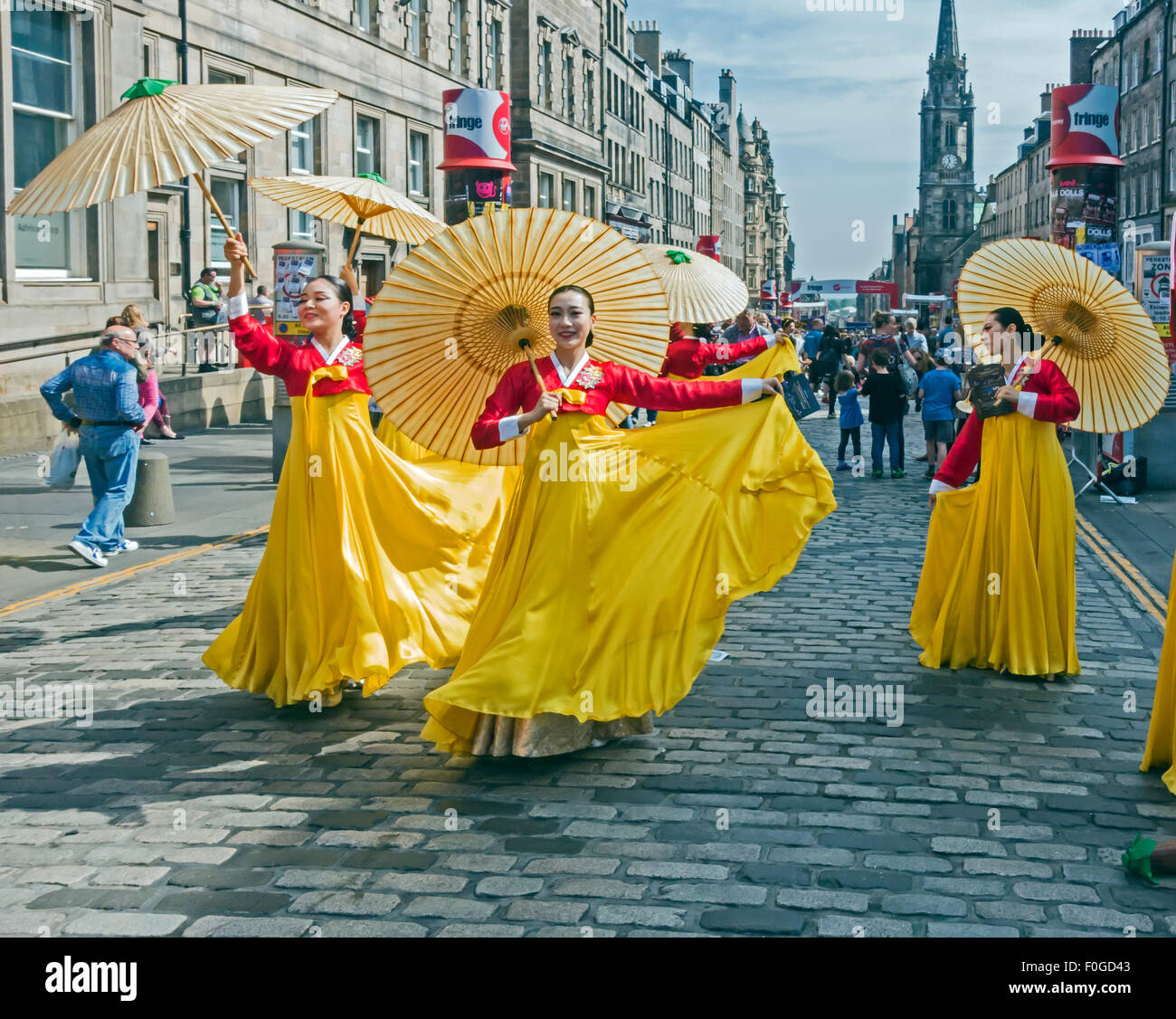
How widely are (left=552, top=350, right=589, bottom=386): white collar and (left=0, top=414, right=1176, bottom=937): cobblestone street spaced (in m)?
1.61

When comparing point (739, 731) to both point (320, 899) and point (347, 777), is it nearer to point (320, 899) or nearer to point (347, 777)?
point (347, 777)

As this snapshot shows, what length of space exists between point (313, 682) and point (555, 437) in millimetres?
1775

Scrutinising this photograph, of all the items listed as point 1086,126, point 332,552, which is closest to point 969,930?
point 332,552

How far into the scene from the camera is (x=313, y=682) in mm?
6227

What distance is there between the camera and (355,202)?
27.9ft

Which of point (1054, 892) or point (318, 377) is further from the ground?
point (318, 377)

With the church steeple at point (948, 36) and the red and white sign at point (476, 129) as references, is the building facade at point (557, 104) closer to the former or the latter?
the red and white sign at point (476, 129)

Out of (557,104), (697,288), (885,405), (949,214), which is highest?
(949,214)

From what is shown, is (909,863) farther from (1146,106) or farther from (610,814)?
(1146,106)

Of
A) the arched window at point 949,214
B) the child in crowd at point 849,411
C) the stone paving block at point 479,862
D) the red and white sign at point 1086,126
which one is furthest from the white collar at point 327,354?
the arched window at point 949,214

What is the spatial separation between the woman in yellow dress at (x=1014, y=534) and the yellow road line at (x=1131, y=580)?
0.98 metres

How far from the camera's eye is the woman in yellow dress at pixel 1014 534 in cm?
695

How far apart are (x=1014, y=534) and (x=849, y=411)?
10722mm

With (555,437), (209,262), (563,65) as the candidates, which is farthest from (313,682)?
(563,65)
